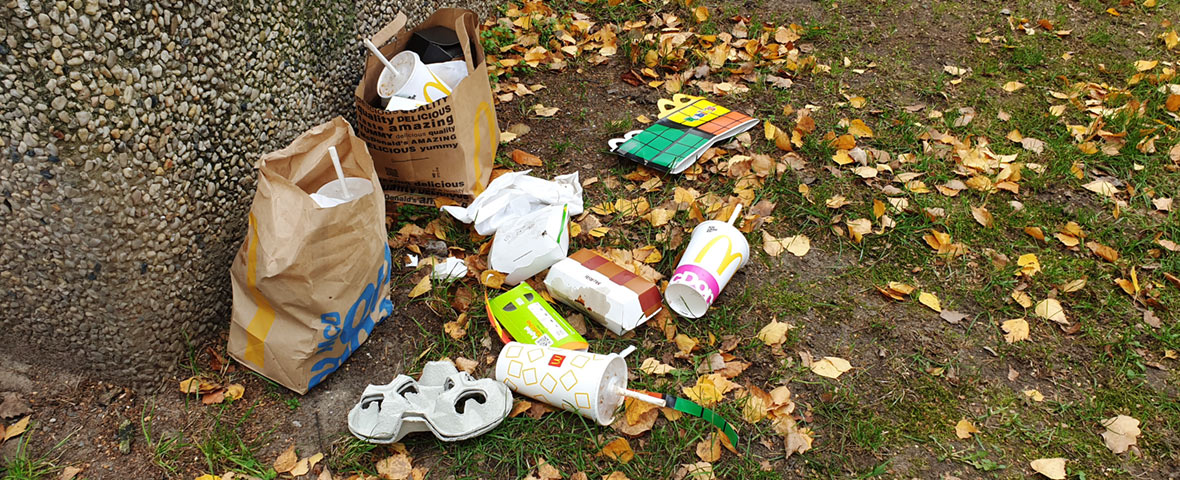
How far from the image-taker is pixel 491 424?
2.02m

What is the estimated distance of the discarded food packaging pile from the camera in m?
1.98

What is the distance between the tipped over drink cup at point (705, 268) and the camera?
234 centimetres

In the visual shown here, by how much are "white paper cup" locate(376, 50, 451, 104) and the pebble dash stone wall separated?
0.28 meters

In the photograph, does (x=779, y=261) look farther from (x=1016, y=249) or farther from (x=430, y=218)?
(x=430, y=218)

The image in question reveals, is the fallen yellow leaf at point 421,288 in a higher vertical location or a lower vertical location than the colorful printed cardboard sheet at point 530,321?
lower

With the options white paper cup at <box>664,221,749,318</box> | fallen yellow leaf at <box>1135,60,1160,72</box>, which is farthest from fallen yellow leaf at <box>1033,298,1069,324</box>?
fallen yellow leaf at <box>1135,60,1160,72</box>

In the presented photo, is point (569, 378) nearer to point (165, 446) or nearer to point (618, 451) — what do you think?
point (618, 451)

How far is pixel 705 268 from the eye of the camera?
2.36m

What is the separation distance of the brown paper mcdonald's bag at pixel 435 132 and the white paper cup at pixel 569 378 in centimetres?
77

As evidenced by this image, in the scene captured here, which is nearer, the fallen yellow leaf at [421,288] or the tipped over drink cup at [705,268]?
the tipped over drink cup at [705,268]

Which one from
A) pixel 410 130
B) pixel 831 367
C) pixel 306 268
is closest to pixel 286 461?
pixel 306 268

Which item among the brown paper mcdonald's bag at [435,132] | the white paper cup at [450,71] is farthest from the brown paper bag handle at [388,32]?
the white paper cup at [450,71]

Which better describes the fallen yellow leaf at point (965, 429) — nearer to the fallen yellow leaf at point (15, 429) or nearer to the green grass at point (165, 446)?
the green grass at point (165, 446)

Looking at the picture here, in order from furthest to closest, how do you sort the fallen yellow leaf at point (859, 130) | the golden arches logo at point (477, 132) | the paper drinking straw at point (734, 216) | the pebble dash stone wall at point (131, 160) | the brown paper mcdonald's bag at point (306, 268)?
the fallen yellow leaf at point (859, 130), the golden arches logo at point (477, 132), the paper drinking straw at point (734, 216), the brown paper mcdonald's bag at point (306, 268), the pebble dash stone wall at point (131, 160)
